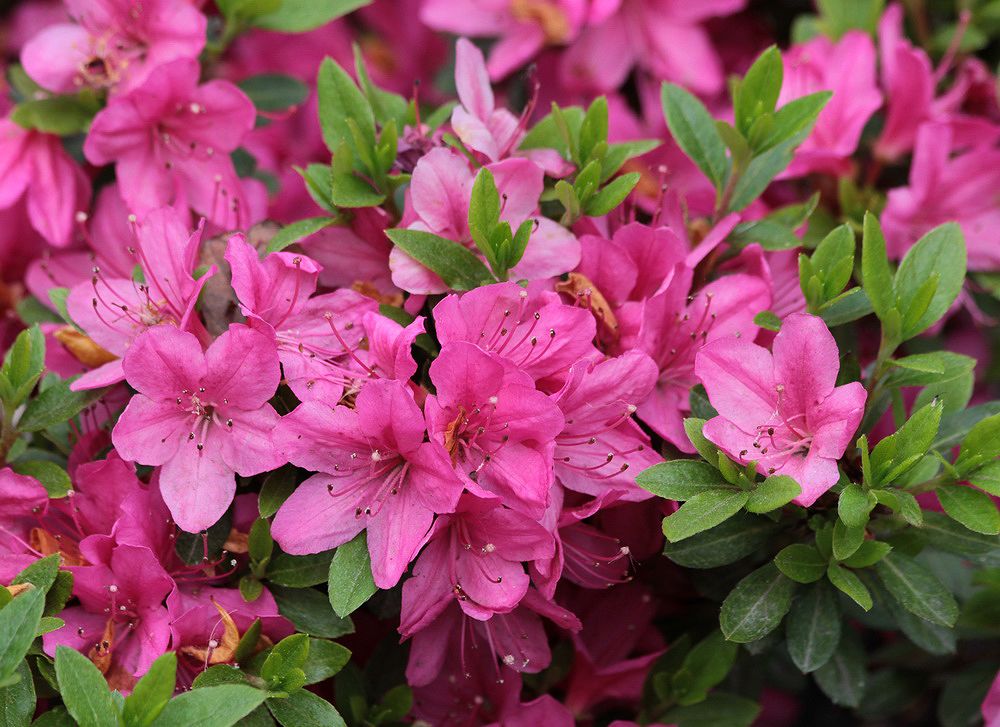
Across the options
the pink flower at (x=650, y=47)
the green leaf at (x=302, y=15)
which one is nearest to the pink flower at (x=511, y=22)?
the pink flower at (x=650, y=47)

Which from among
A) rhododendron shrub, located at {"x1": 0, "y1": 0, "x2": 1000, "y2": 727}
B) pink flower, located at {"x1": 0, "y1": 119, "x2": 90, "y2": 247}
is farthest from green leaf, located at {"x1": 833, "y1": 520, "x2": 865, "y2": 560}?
pink flower, located at {"x1": 0, "y1": 119, "x2": 90, "y2": 247}

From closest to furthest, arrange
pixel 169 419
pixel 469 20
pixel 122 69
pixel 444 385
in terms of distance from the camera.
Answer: pixel 444 385, pixel 169 419, pixel 122 69, pixel 469 20

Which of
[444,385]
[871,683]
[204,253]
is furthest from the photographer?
[871,683]

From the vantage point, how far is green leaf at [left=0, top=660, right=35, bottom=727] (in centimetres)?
111

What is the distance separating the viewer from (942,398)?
4.32 feet

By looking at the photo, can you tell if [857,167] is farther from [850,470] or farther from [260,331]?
[260,331]

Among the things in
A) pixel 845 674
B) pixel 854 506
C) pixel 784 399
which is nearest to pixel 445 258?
pixel 784 399

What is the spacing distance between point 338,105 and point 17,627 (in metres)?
0.71

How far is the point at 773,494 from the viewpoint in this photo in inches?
45.3

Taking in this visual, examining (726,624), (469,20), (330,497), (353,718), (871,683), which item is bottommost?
(871,683)

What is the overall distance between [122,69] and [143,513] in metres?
0.64

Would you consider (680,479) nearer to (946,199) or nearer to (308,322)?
(308,322)

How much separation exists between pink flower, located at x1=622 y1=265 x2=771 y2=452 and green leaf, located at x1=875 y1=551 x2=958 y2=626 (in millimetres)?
257

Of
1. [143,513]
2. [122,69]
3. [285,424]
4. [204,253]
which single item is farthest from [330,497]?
[122,69]
